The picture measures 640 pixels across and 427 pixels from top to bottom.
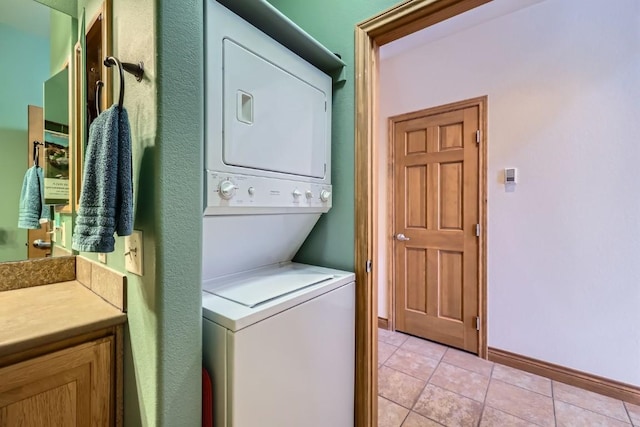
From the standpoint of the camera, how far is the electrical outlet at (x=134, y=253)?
79cm

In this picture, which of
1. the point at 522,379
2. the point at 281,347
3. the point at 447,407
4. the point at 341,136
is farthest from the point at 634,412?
the point at 341,136

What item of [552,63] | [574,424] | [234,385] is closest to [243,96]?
[234,385]

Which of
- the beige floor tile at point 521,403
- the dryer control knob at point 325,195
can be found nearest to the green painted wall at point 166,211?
the dryer control knob at point 325,195

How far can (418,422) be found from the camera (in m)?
1.65

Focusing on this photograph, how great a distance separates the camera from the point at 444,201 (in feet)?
8.34

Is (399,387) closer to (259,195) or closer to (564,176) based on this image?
(259,195)

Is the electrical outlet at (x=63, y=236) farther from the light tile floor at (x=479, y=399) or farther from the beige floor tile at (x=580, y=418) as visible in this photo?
the beige floor tile at (x=580, y=418)

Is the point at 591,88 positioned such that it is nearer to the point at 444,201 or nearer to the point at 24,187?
the point at 444,201

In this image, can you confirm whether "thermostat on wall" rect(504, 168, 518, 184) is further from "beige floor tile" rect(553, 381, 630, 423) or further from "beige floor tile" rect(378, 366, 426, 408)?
"beige floor tile" rect(378, 366, 426, 408)

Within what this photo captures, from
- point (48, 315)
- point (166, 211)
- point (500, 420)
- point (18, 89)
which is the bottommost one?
point (500, 420)

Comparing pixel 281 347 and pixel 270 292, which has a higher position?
pixel 270 292

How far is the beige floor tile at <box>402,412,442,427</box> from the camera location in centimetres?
163

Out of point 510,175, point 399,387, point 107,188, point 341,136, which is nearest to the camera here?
point 107,188

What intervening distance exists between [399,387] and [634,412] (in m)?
1.39
